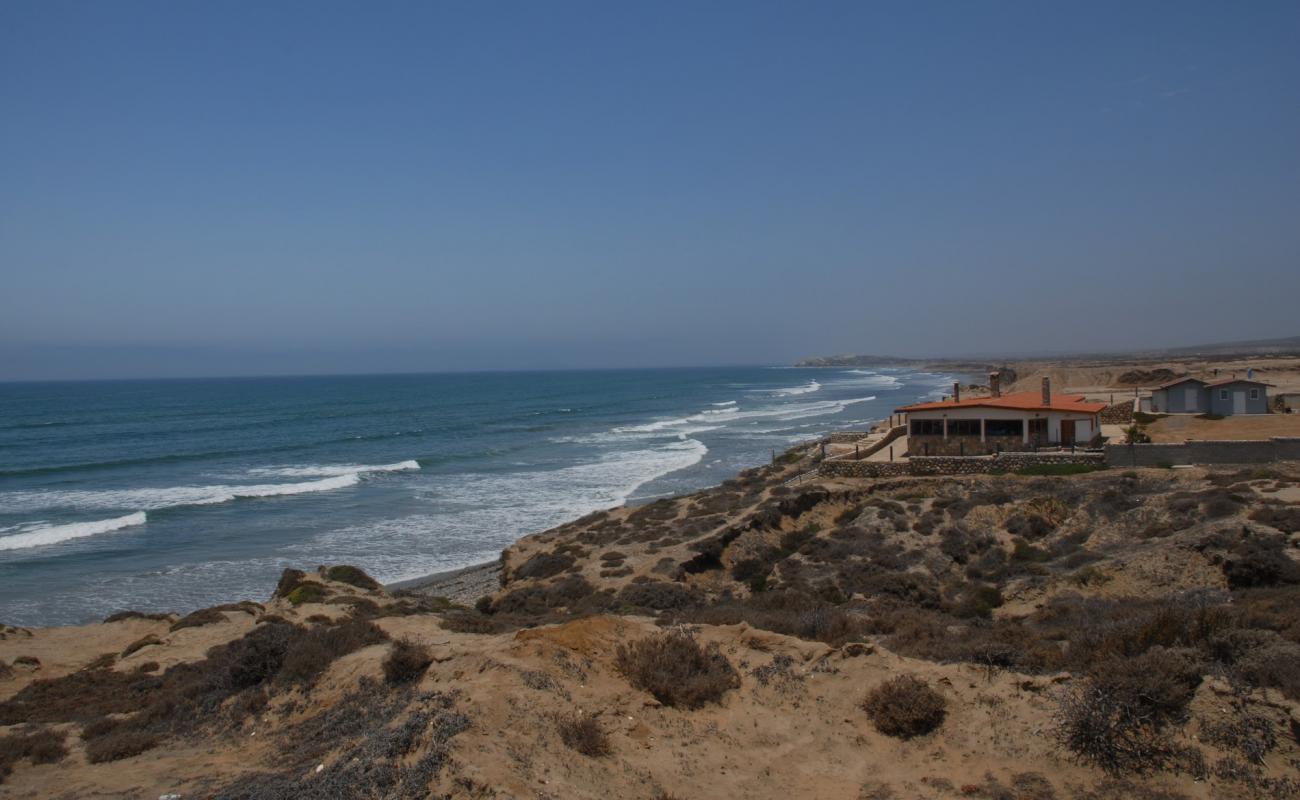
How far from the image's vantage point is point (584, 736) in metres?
7.73

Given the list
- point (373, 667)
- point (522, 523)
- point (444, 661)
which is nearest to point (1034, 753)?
point (444, 661)

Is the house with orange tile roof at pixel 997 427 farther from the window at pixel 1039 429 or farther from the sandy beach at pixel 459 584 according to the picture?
the sandy beach at pixel 459 584

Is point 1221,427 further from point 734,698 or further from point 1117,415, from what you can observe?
point 734,698

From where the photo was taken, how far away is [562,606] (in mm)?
19688

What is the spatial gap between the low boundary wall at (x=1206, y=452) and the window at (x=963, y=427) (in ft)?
13.5

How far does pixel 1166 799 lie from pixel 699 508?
2195cm

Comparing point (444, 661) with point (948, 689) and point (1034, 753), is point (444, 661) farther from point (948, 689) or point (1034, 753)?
point (1034, 753)

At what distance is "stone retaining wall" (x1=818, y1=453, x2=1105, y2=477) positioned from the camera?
24.8 m

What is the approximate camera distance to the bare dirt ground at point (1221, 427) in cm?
2706

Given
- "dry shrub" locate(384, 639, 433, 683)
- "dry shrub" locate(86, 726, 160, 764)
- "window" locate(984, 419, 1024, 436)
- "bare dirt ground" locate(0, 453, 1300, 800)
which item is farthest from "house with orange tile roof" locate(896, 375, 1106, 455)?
"dry shrub" locate(86, 726, 160, 764)

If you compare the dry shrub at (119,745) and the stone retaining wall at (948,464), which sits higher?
the stone retaining wall at (948,464)

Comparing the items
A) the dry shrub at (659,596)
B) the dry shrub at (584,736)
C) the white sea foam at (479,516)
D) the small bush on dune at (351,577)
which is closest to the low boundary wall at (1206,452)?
the dry shrub at (659,596)

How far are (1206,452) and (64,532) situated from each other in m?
43.0

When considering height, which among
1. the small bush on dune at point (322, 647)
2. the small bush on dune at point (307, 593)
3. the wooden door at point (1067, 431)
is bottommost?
the small bush on dune at point (307, 593)
